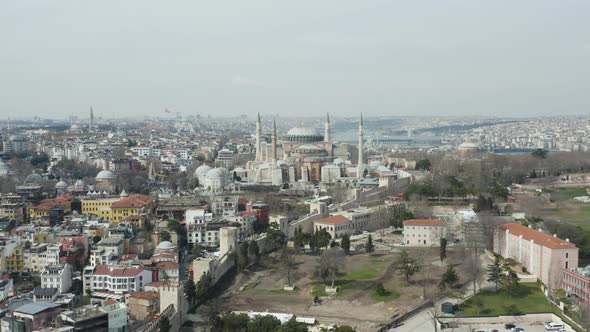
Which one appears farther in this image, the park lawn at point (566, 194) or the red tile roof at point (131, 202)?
the park lawn at point (566, 194)

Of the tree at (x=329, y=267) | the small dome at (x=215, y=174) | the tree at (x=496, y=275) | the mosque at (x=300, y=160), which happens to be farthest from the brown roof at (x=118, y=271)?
the mosque at (x=300, y=160)

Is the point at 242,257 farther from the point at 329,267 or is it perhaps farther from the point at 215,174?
the point at 215,174

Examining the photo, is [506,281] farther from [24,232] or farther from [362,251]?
[24,232]

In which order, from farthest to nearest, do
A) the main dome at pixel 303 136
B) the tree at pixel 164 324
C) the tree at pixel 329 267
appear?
the main dome at pixel 303 136, the tree at pixel 329 267, the tree at pixel 164 324

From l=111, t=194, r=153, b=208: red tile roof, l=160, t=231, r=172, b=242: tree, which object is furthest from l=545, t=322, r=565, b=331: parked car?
l=111, t=194, r=153, b=208: red tile roof

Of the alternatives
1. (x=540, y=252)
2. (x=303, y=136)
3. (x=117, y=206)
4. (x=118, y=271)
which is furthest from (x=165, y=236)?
(x=303, y=136)

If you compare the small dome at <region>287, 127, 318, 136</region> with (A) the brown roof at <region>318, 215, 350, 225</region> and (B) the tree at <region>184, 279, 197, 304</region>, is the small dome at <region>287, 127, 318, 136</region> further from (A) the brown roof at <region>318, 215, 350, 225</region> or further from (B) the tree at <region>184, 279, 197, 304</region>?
(B) the tree at <region>184, 279, 197, 304</region>

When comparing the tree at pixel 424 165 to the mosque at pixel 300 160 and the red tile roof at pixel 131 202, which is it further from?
the red tile roof at pixel 131 202
